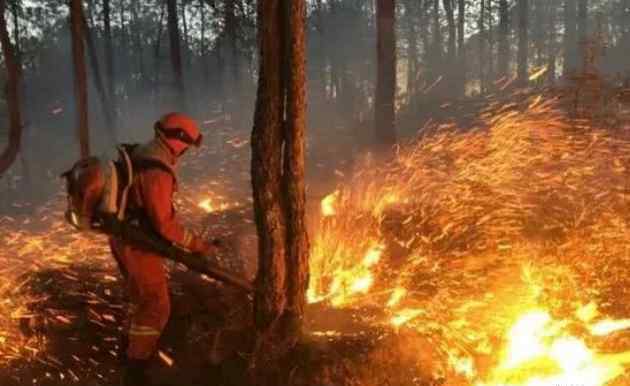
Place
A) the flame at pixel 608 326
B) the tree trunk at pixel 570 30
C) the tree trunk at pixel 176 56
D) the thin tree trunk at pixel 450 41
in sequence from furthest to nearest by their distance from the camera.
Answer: the tree trunk at pixel 570 30 → the thin tree trunk at pixel 450 41 → the tree trunk at pixel 176 56 → the flame at pixel 608 326

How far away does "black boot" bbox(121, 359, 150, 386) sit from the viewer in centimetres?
452

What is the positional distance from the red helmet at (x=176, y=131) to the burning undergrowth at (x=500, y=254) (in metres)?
2.00

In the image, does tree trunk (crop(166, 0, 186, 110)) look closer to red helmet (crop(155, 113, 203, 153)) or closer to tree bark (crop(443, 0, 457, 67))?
red helmet (crop(155, 113, 203, 153))

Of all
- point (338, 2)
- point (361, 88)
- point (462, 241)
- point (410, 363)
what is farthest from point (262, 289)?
point (338, 2)

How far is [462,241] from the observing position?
6914 mm

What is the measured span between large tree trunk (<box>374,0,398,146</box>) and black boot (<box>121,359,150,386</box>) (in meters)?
9.44

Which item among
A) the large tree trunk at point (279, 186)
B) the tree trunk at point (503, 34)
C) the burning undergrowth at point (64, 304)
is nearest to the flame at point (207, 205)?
the burning undergrowth at point (64, 304)

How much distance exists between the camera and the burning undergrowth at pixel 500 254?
466 cm

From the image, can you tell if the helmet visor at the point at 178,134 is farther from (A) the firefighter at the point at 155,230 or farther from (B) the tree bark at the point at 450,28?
(B) the tree bark at the point at 450,28

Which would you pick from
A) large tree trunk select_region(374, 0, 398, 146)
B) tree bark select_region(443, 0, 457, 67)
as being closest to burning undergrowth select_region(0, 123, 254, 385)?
large tree trunk select_region(374, 0, 398, 146)

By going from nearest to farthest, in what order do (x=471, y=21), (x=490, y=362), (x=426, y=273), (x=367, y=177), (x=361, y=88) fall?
(x=490, y=362)
(x=426, y=273)
(x=367, y=177)
(x=361, y=88)
(x=471, y=21)

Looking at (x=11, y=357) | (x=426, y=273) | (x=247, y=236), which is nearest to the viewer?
(x=11, y=357)

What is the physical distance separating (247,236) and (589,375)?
15.5ft

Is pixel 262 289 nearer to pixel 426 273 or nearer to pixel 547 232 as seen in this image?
pixel 426 273
